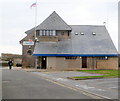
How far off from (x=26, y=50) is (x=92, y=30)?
1498 cm

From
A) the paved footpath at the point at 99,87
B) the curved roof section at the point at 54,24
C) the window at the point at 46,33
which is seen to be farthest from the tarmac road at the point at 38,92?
the curved roof section at the point at 54,24

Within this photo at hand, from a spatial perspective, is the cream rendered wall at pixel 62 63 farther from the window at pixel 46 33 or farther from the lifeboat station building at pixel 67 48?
the window at pixel 46 33

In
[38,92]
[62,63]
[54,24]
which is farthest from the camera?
[54,24]

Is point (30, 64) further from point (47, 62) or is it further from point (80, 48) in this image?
point (80, 48)

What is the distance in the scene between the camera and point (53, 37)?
50.2m

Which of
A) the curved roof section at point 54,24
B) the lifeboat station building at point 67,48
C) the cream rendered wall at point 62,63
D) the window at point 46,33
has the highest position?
the curved roof section at point 54,24

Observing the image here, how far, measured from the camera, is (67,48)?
48.9m

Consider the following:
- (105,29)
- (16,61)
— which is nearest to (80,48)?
(105,29)

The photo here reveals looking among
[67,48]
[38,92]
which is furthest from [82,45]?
[38,92]

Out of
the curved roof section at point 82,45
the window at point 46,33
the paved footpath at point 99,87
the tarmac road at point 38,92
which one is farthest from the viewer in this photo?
the window at point 46,33

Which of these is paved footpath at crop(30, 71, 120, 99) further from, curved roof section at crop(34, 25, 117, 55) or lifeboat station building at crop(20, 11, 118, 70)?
curved roof section at crop(34, 25, 117, 55)

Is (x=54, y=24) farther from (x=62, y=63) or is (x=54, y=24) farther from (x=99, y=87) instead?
(x=99, y=87)

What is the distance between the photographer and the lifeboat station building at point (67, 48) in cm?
4762

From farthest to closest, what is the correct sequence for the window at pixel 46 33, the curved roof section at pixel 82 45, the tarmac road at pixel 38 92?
the window at pixel 46 33
the curved roof section at pixel 82 45
the tarmac road at pixel 38 92
